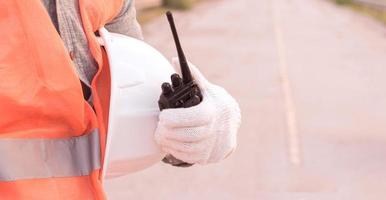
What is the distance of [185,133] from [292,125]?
276 inches

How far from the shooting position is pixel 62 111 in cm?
139

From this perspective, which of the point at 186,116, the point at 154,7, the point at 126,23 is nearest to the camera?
the point at 186,116

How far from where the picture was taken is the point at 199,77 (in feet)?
5.23

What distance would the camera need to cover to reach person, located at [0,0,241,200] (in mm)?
1375

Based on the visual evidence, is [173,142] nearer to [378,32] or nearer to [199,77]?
[199,77]

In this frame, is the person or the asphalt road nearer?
the person

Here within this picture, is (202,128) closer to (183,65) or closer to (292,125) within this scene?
(183,65)

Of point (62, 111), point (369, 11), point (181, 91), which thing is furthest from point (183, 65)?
point (369, 11)

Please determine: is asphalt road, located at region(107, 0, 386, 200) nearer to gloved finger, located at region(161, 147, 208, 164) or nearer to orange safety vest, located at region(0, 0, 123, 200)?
gloved finger, located at region(161, 147, 208, 164)

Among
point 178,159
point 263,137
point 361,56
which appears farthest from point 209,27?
point 178,159

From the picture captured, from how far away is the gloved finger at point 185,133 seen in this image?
59.4 inches

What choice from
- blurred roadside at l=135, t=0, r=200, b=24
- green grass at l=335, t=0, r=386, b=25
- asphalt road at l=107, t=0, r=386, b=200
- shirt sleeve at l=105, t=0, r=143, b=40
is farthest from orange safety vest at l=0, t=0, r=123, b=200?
green grass at l=335, t=0, r=386, b=25

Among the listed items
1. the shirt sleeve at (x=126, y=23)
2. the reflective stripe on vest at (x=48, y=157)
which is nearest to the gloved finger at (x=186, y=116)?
the reflective stripe on vest at (x=48, y=157)

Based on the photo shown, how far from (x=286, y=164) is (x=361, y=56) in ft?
33.6
